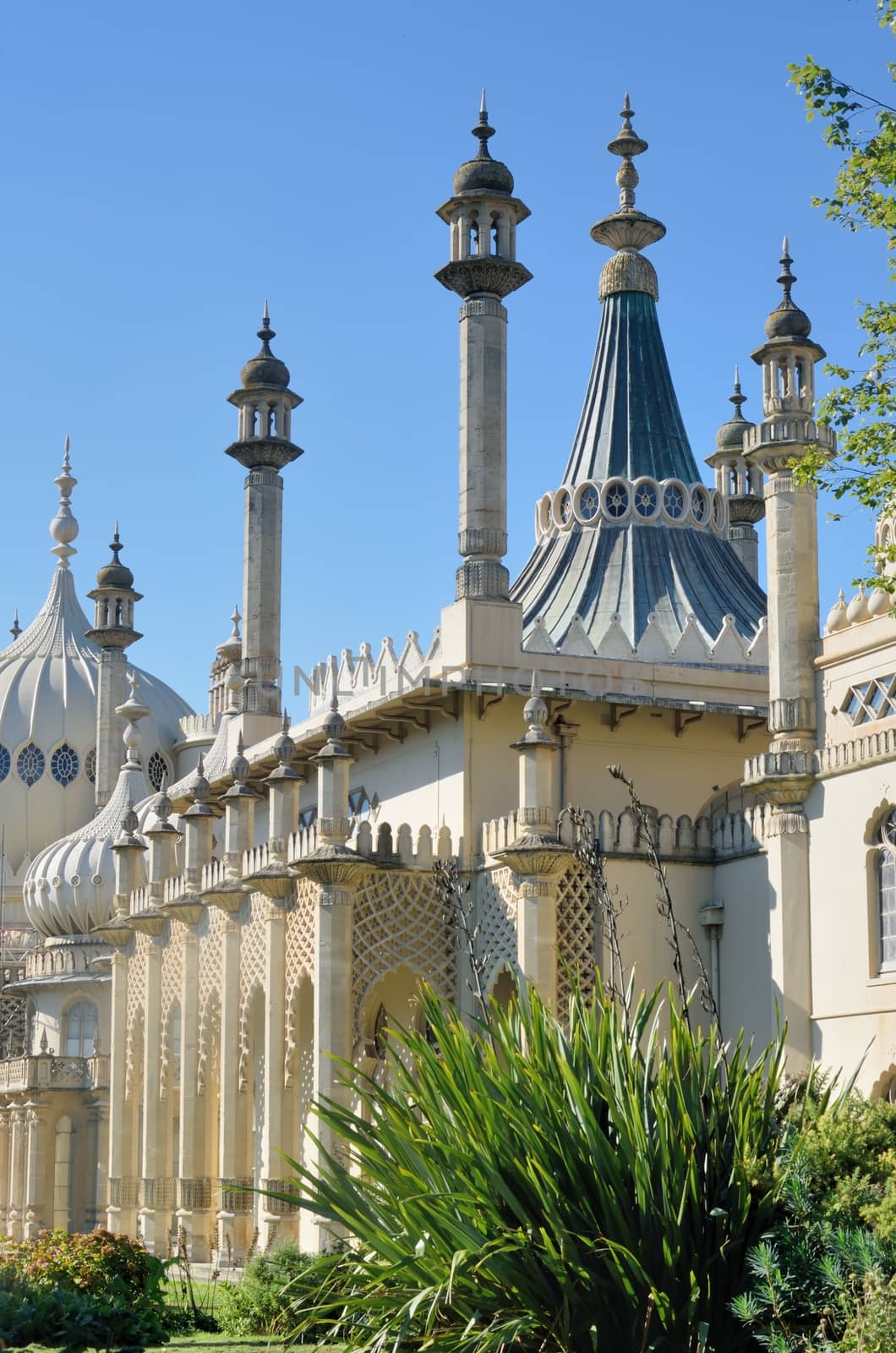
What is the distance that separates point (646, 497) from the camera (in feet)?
103

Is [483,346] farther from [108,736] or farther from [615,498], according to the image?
[108,736]

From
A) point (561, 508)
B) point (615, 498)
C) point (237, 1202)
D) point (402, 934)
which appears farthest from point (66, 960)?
point (402, 934)

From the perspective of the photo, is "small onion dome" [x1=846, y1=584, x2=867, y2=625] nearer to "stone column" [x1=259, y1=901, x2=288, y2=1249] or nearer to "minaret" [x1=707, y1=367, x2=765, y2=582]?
"stone column" [x1=259, y1=901, x2=288, y2=1249]

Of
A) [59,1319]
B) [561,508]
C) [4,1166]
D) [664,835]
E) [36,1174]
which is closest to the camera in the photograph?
[59,1319]

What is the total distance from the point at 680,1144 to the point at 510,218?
1815cm

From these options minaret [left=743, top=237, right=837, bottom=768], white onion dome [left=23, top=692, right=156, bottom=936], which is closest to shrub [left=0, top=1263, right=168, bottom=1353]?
minaret [left=743, top=237, right=837, bottom=768]

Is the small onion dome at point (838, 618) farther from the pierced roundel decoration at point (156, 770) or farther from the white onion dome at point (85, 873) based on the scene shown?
the pierced roundel decoration at point (156, 770)

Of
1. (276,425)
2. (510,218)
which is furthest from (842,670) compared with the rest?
(276,425)

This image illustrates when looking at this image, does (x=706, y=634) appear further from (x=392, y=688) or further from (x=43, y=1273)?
(x=43, y=1273)

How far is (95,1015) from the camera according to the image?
138ft

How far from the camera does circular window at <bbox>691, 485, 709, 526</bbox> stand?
3158cm

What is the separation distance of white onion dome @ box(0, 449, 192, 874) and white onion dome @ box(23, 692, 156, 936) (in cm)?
830

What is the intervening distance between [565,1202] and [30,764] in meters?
43.8

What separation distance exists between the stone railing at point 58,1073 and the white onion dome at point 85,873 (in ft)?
12.0
